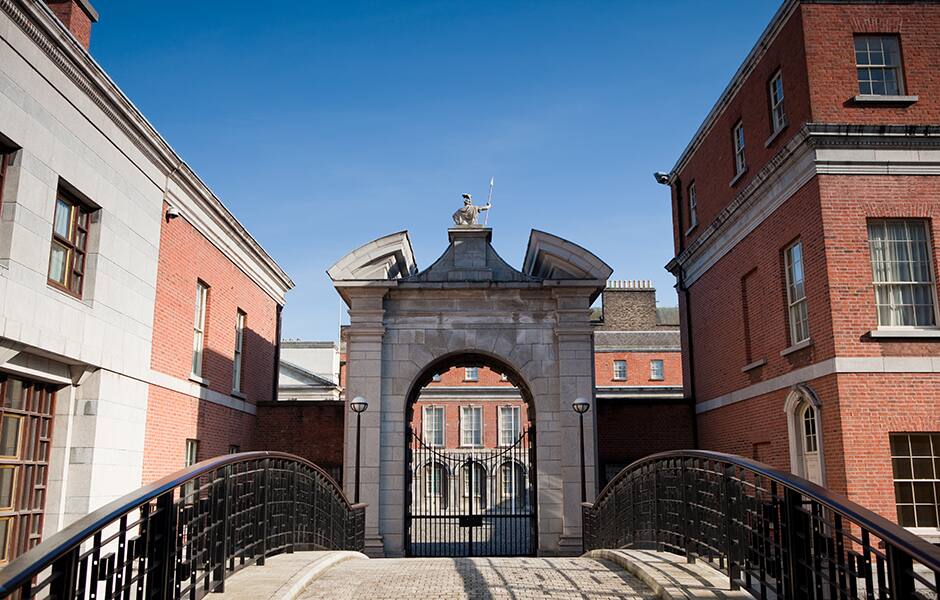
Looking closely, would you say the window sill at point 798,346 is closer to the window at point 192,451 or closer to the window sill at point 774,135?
the window sill at point 774,135

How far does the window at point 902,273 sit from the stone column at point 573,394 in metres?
5.76

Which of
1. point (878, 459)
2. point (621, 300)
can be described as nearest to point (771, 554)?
point (878, 459)

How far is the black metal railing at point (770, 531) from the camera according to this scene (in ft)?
13.7

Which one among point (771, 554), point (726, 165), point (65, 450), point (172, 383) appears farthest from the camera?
point (726, 165)

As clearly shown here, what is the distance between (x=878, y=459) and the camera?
12.5 m

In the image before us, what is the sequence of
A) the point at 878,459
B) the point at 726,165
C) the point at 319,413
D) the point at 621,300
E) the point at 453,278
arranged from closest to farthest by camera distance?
the point at 878,459
the point at 453,278
the point at 726,165
the point at 319,413
the point at 621,300

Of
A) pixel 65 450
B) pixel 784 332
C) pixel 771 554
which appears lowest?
pixel 771 554

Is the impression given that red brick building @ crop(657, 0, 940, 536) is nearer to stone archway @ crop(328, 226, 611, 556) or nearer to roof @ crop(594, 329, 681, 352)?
stone archway @ crop(328, 226, 611, 556)

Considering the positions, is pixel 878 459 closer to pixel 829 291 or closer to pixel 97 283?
pixel 829 291

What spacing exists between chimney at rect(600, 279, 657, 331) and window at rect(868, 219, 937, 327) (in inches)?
1434

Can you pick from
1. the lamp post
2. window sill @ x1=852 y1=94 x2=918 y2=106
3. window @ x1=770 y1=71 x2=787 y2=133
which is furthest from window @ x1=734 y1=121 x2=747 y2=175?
the lamp post

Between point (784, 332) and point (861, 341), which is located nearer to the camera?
point (861, 341)

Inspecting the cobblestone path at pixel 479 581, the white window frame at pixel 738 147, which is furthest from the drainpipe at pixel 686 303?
the cobblestone path at pixel 479 581

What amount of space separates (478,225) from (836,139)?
749cm
